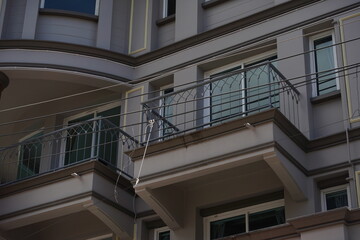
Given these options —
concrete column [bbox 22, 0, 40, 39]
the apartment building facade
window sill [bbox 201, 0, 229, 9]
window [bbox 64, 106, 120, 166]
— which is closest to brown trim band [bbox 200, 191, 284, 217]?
the apartment building facade

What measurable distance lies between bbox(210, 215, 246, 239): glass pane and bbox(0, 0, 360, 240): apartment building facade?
25 mm

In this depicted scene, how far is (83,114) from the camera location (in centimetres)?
2242

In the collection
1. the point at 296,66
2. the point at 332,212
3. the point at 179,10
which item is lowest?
the point at 332,212

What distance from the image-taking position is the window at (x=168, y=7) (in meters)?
22.3

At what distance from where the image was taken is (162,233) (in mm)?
19281

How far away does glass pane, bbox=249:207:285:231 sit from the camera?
58.0 ft

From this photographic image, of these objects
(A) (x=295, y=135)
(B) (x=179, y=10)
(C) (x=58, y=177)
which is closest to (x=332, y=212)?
(A) (x=295, y=135)

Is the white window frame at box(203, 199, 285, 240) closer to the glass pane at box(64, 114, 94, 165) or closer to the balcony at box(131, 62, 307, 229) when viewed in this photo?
the balcony at box(131, 62, 307, 229)

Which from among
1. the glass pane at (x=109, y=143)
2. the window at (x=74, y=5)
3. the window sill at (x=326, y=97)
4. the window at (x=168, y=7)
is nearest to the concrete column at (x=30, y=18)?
the window at (x=74, y=5)

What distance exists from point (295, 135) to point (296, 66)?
1.99 metres

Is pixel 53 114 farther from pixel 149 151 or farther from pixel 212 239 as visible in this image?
pixel 212 239

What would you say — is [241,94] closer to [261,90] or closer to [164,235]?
[261,90]

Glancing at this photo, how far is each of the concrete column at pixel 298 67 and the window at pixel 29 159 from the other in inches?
279

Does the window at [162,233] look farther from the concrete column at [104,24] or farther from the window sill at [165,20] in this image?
the window sill at [165,20]
